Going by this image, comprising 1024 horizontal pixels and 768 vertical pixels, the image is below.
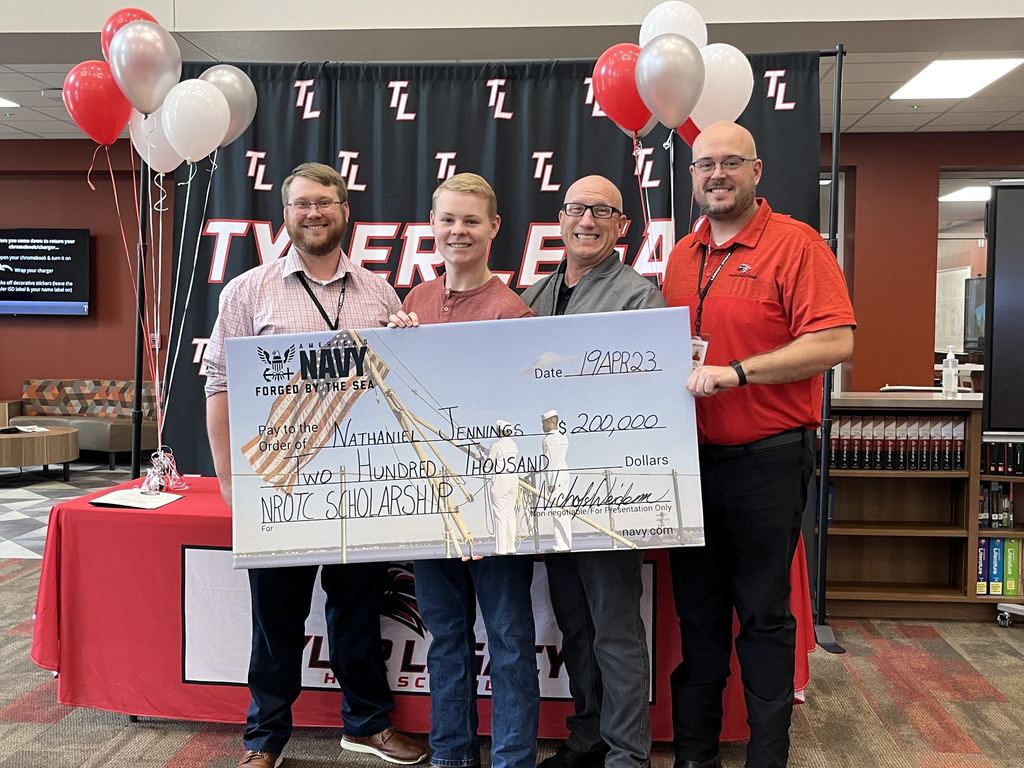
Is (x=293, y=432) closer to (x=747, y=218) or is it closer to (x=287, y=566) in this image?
(x=287, y=566)

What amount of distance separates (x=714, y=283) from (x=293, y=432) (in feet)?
3.55

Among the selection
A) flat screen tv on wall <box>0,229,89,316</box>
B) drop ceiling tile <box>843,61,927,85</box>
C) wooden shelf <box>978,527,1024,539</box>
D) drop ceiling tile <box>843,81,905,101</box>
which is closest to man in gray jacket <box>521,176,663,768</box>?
wooden shelf <box>978,527,1024,539</box>

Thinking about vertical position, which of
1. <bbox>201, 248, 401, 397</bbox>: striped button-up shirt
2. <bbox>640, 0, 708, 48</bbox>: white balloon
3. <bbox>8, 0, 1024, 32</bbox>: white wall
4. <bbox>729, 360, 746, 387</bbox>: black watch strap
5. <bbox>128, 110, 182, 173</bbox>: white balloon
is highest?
<bbox>8, 0, 1024, 32</bbox>: white wall

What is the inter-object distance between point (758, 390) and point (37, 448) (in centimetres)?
639

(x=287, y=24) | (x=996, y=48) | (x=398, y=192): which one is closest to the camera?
(x=398, y=192)

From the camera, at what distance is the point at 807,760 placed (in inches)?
96.9

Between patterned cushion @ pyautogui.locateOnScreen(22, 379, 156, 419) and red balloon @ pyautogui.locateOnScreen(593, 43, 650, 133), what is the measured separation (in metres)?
6.73

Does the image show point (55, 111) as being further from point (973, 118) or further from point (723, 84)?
point (973, 118)

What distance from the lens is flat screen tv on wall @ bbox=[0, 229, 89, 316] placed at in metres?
8.58

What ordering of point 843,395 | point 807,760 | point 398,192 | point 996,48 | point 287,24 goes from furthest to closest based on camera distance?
point 996,48 → point 287,24 → point 843,395 → point 398,192 → point 807,760

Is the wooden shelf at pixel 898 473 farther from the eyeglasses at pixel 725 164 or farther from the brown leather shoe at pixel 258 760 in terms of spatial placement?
the brown leather shoe at pixel 258 760

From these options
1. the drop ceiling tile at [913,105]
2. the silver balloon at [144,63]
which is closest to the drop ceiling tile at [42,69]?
the silver balloon at [144,63]

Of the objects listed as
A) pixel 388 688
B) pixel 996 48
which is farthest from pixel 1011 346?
pixel 388 688

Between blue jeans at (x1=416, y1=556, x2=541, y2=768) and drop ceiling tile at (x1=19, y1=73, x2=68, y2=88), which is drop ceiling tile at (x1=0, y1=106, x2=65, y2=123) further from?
blue jeans at (x1=416, y1=556, x2=541, y2=768)
